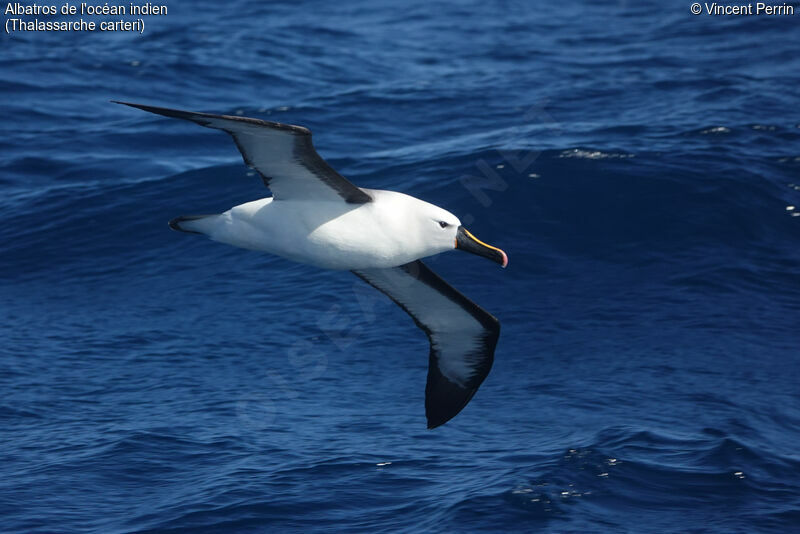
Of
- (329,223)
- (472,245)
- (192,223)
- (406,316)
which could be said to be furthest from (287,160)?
(406,316)

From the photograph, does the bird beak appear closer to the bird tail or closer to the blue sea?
the bird tail

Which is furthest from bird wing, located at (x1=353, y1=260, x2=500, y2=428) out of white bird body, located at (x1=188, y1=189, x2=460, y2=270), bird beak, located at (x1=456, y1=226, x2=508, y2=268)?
white bird body, located at (x1=188, y1=189, x2=460, y2=270)

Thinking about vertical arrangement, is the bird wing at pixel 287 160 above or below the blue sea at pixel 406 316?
above

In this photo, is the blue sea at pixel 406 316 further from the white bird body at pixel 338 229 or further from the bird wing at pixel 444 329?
the white bird body at pixel 338 229

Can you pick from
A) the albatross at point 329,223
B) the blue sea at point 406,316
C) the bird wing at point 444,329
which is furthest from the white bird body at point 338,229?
Result: the blue sea at point 406,316

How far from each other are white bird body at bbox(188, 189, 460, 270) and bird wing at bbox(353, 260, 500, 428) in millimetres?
1586

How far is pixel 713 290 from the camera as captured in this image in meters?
16.1

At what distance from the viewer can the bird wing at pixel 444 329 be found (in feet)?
37.7

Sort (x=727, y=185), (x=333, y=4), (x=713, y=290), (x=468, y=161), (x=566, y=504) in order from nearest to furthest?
(x=566, y=504) → (x=713, y=290) → (x=727, y=185) → (x=468, y=161) → (x=333, y=4)

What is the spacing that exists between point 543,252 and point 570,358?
312 centimetres

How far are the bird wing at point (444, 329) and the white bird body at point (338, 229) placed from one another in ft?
5.20

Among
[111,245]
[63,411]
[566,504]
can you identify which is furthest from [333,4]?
[566,504]

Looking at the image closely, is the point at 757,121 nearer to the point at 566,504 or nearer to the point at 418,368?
the point at 418,368

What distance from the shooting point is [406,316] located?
16.0 meters
